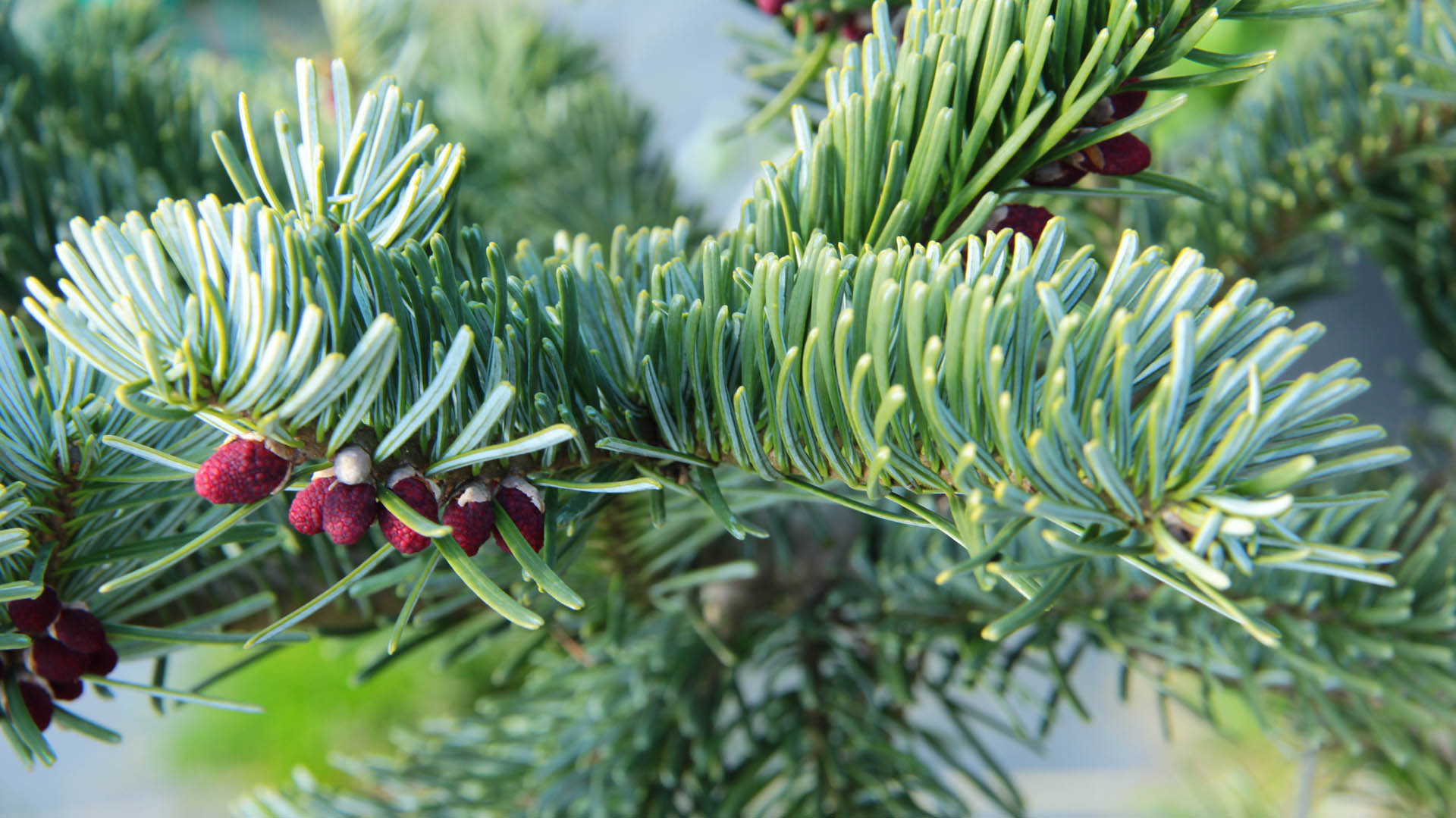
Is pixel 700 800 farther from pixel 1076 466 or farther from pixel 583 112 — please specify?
pixel 583 112

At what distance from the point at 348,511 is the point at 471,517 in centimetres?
2

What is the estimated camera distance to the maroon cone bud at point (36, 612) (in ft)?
0.49

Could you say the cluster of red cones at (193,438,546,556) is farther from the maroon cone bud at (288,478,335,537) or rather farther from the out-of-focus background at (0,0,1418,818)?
the out-of-focus background at (0,0,1418,818)

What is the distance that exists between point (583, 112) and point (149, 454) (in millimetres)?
344

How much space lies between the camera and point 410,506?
0.12m

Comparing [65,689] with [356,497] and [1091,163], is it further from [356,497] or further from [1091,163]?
[1091,163]

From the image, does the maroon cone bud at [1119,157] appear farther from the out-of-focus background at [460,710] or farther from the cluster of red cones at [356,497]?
the out-of-focus background at [460,710]

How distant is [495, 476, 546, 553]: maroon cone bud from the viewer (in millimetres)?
131

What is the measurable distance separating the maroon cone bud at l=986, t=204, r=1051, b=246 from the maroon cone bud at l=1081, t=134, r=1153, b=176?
11mm

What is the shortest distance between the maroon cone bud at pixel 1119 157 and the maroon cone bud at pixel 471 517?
0.11 m

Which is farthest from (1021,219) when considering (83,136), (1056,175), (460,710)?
(460,710)

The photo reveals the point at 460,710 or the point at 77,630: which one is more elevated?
the point at 77,630

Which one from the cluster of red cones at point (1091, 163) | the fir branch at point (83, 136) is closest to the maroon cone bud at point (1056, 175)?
the cluster of red cones at point (1091, 163)

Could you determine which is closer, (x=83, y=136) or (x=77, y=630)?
(x=77, y=630)
